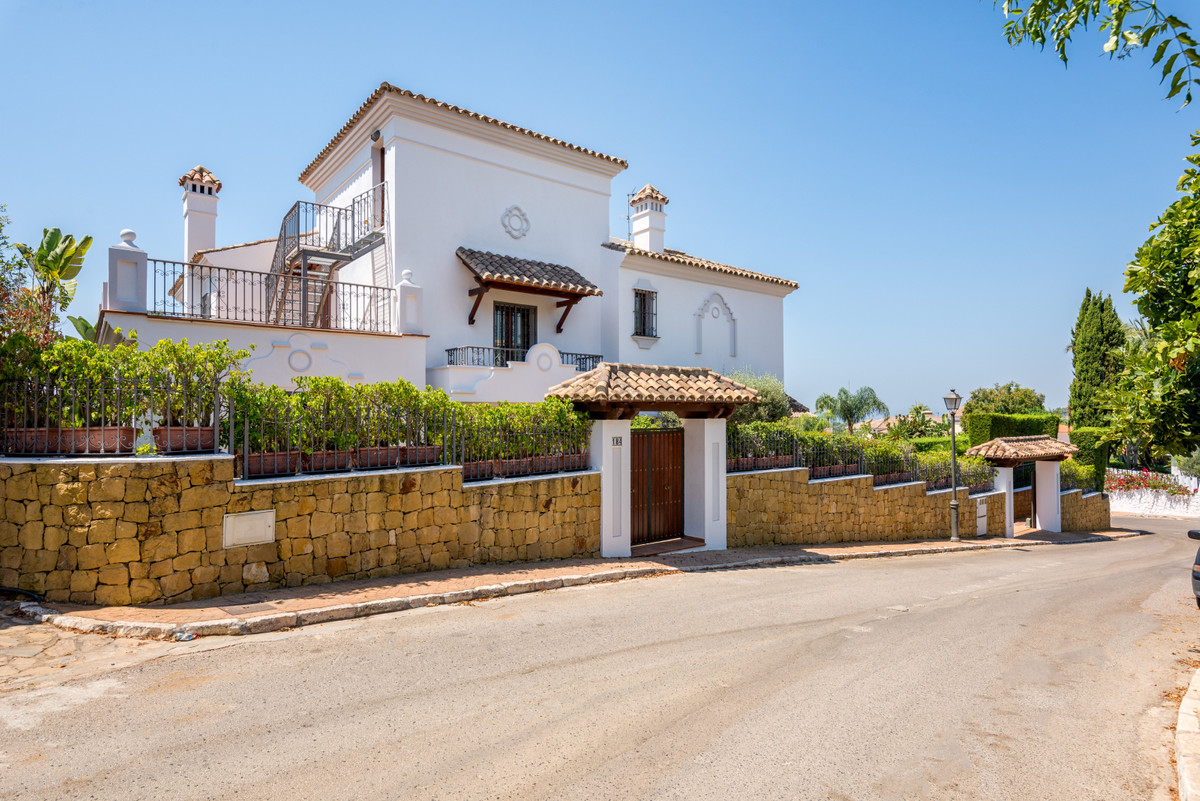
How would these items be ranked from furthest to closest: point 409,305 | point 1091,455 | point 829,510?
point 1091,455 < point 829,510 < point 409,305

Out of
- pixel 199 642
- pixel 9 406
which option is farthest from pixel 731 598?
pixel 9 406

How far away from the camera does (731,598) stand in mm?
8961

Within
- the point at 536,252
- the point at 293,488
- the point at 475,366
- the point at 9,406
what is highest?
the point at 536,252

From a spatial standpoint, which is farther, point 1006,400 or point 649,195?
point 1006,400

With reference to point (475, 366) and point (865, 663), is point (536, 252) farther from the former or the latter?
point (865, 663)

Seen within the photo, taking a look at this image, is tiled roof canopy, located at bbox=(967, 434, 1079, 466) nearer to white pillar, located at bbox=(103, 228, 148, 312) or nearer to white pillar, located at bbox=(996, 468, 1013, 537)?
white pillar, located at bbox=(996, 468, 1013, 537)

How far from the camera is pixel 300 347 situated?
1270 centimetres

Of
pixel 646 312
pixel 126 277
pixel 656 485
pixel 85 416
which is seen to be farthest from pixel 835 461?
pixel 126 277

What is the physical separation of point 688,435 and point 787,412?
9.67 m

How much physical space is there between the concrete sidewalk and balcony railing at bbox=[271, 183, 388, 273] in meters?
10.3

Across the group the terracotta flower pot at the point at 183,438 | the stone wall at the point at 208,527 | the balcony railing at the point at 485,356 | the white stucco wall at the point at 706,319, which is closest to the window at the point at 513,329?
the balcony railing at the point at 485,356

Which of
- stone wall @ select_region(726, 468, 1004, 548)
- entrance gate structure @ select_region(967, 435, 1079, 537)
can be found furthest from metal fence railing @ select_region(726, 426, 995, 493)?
entrance gate structure @ select_region(967, 435, 1079, 537)

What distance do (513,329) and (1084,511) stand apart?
2357 centimetres

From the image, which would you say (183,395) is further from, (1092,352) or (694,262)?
(1092,352)
